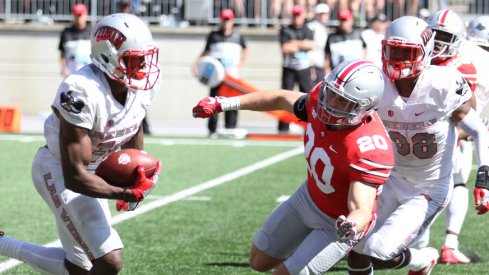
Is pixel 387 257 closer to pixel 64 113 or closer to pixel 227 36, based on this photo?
pixel 64 113

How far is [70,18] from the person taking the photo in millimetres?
19328

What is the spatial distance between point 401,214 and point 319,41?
9.91 m

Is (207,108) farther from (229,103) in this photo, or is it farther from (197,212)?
(197,212)

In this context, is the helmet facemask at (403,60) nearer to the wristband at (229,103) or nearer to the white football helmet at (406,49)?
the white football helmet at (406,49)

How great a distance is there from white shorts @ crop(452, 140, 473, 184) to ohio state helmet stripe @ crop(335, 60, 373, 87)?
7.20 feet

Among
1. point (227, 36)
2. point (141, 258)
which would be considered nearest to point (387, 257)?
point (141, 258)

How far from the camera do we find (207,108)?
230 inches

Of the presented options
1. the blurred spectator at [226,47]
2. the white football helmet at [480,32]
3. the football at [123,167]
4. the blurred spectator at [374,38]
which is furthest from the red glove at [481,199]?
the blurred spectator at [226,47]

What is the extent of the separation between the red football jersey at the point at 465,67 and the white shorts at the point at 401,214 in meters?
0.94

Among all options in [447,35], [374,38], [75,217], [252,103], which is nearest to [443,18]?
[447,35]

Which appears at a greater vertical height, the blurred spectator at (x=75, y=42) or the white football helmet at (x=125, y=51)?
the white football helmet at (x=125, y=51)

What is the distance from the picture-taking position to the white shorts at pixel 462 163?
7.59m

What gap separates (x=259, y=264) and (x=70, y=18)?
46.4 feet

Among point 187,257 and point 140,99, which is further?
point 187,257
